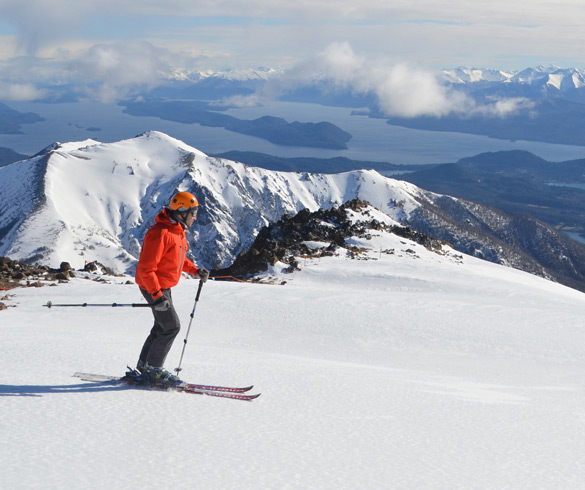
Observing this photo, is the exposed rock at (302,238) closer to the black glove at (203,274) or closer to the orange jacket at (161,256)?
the black glove at (203,274)

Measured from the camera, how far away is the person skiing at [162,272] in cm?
653

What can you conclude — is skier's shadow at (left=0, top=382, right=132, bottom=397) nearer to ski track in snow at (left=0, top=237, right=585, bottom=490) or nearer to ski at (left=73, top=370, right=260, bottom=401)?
ski track in snow at (left=0, top=237, right=585, bottom=490)

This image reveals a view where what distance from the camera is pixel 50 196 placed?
17300 cm

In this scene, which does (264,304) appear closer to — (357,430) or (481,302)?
(481,302)

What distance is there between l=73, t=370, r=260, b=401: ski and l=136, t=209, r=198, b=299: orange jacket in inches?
51.3

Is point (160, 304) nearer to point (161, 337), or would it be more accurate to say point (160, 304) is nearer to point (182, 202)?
point (161, 337)

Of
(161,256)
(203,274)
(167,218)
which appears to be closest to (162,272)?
(161,256)

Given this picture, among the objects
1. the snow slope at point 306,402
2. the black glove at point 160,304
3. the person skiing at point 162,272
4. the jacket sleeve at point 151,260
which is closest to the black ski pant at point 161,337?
the person skiing at point 162,272

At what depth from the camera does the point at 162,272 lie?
683 cm

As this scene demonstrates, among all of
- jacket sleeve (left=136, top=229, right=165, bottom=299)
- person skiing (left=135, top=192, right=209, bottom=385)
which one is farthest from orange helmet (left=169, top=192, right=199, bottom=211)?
jacket sleeve (left=136, top=229, right=165, bottom=299)

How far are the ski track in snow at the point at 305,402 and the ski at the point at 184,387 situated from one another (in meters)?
0.20

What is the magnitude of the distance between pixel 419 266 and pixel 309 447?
881 inches

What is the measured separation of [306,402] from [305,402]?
1 centimetres

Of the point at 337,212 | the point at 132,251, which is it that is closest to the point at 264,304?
the point at 337,212
